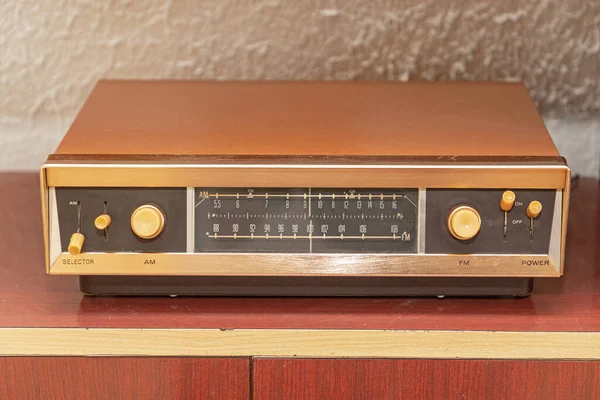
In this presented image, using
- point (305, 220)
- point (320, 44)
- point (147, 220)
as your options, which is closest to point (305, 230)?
point (305, 220)

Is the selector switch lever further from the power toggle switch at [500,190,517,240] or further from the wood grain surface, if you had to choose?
the power toggle switch at [500,190,517,240]

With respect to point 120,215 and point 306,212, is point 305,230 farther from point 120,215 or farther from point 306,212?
point 120,215

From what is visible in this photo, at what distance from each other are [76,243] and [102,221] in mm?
29

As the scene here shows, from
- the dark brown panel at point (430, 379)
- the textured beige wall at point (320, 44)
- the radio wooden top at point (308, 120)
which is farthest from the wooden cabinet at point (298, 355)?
the textured beige wall at point (320, 44)

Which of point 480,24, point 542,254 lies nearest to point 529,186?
point 542,254

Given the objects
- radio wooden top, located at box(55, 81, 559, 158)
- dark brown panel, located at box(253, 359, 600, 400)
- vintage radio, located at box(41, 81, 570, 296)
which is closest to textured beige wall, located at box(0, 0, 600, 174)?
radio wooden top, located at box(55, 81, 559, 158)

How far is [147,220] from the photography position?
667 millimetres

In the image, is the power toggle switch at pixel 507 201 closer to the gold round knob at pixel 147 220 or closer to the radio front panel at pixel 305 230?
the radio front panel at pixel 305 230

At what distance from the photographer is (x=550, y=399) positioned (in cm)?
67

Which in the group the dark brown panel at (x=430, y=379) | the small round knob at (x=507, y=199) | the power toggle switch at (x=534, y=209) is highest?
the small round knob at (x=507, y=199)

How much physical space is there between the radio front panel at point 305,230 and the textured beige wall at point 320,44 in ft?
1.34

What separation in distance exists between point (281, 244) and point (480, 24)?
0.50 meters

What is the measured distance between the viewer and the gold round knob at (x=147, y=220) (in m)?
0.67

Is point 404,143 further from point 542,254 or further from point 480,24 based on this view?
point 480,24
